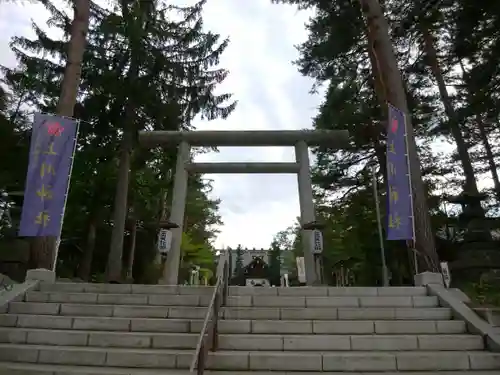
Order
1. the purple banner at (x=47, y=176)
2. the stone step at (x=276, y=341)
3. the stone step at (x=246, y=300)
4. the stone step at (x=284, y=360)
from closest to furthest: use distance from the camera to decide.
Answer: the stone step at (x=284, y=360)
the stone step at (x=276, y=341)
the stone step at (x=246, y=300)
the purple banner at (x=47, y=176)

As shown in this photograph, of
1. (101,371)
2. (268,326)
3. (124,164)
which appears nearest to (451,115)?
(124,164)

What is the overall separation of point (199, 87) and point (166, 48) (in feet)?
5.62

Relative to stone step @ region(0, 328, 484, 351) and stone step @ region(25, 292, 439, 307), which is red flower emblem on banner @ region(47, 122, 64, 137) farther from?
stone step @ region(0, 328, 484, 351)

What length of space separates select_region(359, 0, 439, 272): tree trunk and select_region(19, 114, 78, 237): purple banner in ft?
21.0

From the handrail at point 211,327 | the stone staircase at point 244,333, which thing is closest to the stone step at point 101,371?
the stone staircase at point 244,333

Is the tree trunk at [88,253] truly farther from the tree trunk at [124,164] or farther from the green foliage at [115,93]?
the tree trunk at [124,164]

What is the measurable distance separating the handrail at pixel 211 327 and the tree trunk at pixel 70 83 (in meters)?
3.91

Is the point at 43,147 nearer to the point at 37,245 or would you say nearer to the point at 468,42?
the point at 37,245

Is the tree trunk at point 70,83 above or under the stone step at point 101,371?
above

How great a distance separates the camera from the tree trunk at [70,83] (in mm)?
7570

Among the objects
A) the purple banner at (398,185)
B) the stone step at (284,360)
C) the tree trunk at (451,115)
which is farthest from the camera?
the tree trunk at (451,115)

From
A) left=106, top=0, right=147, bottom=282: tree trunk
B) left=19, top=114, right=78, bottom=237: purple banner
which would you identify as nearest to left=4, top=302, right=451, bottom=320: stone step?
left=19, top=114, right=78, bottom=237: purple banner

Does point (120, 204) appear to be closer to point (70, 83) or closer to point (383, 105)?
point (70, 83)

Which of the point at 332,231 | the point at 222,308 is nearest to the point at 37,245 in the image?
the point at 222,308
